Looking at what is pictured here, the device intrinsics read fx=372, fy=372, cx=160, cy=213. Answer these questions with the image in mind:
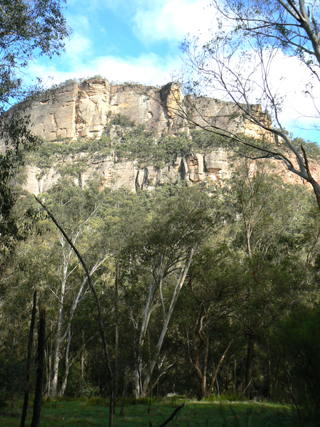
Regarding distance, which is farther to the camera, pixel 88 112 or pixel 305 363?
pixel 88 112

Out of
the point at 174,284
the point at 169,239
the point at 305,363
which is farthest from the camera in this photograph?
the point at 174,284

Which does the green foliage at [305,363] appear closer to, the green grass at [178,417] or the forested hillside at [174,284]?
the green grass at [178,417]

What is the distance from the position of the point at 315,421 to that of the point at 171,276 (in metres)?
12.1

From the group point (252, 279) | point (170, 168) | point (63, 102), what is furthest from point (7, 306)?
point (63, 102)

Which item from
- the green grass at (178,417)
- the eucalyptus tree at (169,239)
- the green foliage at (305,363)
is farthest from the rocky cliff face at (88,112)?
the green foliage at (305,363)

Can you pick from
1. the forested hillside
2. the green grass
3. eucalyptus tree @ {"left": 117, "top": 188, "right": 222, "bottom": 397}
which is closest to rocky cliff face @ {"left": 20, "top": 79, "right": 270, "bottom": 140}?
the forested hillside

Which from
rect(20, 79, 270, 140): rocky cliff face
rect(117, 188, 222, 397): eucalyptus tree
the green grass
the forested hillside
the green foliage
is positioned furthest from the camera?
rect(20, 79, 270, 140): rocky cliff face

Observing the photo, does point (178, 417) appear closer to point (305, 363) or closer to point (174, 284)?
point (305, 363)

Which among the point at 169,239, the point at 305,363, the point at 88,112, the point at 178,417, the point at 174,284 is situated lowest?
the point at 178,417

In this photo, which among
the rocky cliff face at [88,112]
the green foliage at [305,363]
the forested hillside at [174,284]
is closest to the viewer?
the green foliage at [305,363]

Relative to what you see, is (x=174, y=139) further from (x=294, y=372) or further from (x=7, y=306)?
(x=294, y=372)

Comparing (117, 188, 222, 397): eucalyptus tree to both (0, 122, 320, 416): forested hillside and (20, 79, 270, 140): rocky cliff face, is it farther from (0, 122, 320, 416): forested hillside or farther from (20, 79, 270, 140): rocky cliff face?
(20, 79, 270, 140): rocky cliff face

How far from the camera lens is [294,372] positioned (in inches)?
177

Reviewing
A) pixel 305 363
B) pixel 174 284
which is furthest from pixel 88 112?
pixel 305 363
